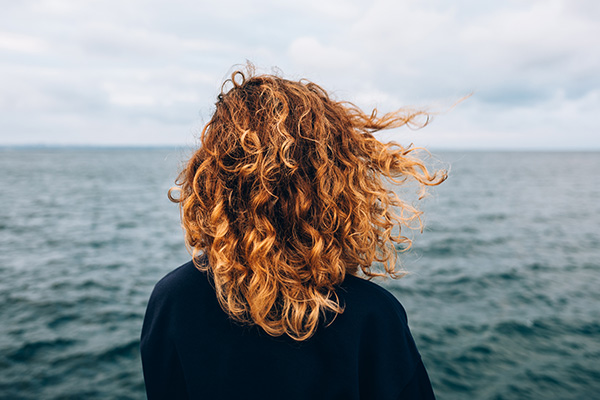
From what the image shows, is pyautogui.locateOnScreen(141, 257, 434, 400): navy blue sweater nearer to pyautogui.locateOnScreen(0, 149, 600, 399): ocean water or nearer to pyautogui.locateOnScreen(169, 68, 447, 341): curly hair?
pyautogui.locateOnScreen(169, 68, 447, 341): curly hair

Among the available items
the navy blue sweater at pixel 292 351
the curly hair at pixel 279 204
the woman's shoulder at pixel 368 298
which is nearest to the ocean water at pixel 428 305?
the curly hair at pixel 279 204

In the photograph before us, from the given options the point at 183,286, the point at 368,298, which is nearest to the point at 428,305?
the point at 368,298

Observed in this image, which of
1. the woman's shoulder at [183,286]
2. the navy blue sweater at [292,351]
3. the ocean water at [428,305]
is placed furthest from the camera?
the ocean water at [428,305]

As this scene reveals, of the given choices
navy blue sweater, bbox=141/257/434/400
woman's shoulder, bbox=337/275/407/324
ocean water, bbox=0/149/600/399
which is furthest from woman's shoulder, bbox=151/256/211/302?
ocean water, bbox=0/149/600/399

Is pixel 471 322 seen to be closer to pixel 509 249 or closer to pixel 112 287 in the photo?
pixel 509 249

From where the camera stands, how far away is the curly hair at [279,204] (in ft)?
5.45

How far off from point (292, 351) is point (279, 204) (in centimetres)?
67

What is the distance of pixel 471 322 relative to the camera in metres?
8.77

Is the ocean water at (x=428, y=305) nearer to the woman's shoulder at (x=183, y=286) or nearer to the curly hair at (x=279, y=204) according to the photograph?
the curly hair at (x=279, y=204)

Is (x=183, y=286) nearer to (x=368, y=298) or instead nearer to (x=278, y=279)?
(x=278, y=279)

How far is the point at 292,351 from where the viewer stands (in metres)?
1.63

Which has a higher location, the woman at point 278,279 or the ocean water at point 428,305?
the woman at point 278,279

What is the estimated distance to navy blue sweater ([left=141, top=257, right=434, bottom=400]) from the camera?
5.25 feet

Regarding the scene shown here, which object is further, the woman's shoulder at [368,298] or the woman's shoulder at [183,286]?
the woman's shoulder at [183,286]
